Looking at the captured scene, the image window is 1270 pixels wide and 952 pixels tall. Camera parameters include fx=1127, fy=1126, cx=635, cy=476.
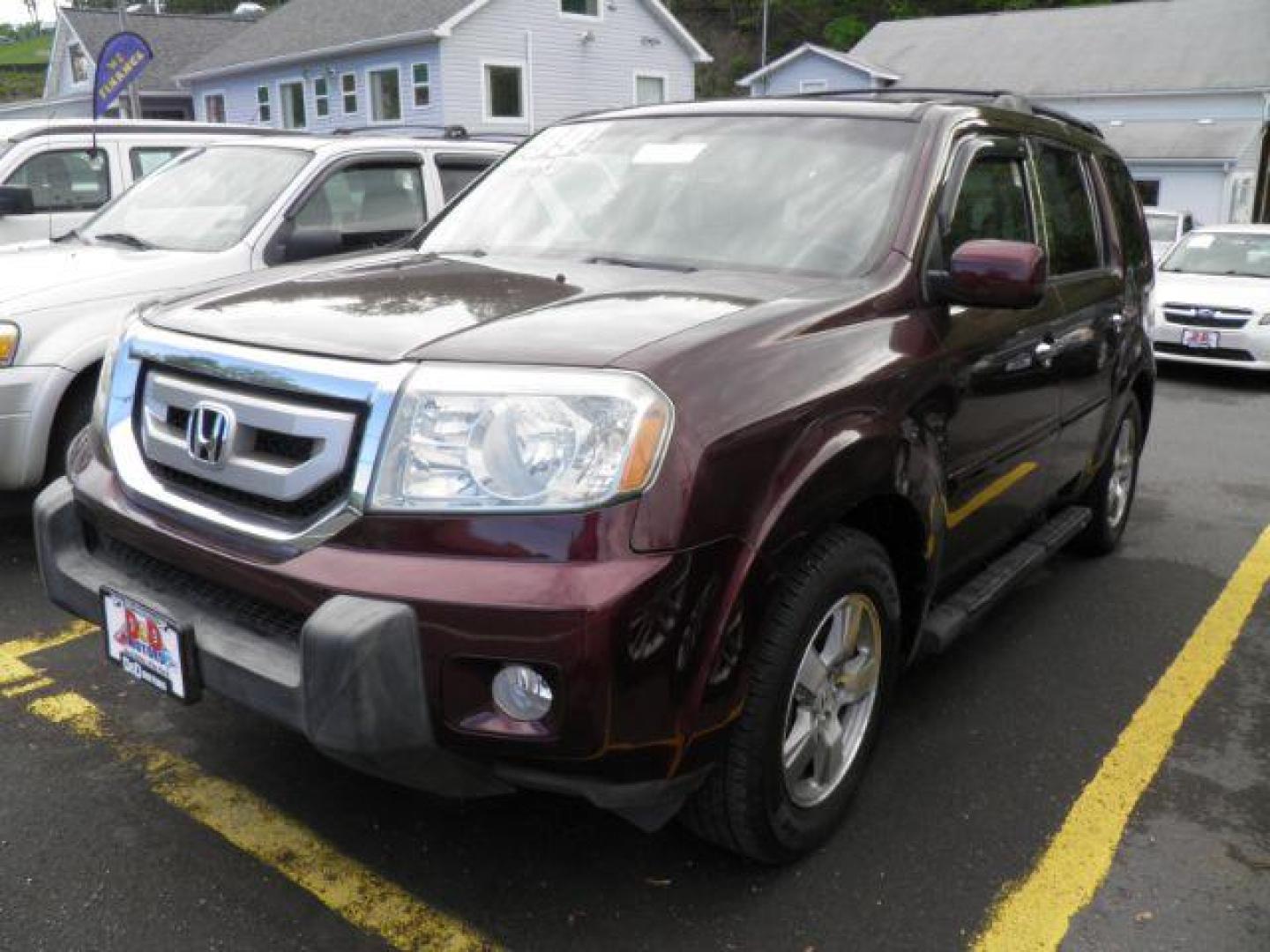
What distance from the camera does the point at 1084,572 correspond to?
5051mm

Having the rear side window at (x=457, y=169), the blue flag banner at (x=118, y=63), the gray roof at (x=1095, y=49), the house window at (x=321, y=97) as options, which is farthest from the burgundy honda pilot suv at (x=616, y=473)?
the gray roof at (x=1095, y=49)

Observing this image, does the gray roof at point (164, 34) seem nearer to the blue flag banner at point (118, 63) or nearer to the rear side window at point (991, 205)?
the blue flag banner at point (118, 63)

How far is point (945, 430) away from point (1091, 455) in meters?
1.81

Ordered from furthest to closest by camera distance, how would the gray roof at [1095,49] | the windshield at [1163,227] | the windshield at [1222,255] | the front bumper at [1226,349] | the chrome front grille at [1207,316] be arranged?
1. the gray roof at [1095,49]
2. the windshield at [1163,227]
3. the windshield at [1222,255]
4. the chrome front grille at [1207,316]
5. the front bumper at [1226,349]

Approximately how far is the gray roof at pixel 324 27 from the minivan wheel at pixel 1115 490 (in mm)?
25136

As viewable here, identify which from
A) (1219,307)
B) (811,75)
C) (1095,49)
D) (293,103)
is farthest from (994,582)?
(811,75)

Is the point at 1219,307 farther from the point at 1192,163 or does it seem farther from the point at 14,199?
the point at 1192,163

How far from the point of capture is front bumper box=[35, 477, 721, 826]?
6.77 feet

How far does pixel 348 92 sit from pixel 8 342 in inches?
1111

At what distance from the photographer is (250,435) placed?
7.94ft

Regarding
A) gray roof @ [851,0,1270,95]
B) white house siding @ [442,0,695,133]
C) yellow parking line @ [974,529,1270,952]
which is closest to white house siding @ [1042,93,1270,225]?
gray roof @ [851,0,1270,95]

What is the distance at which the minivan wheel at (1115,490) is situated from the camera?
491 centimetres

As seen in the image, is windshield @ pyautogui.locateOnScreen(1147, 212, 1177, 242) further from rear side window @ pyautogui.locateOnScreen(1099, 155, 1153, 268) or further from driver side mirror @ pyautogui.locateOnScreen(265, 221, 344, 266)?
driver side mirror @ pyautogui.locateOnScreen(265, 221, 344, 266)

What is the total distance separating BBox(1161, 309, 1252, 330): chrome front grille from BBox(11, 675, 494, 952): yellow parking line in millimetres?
9915
